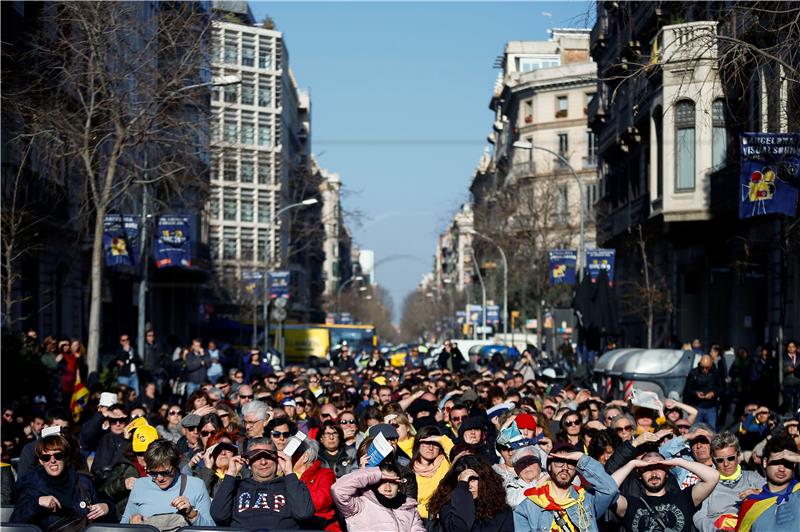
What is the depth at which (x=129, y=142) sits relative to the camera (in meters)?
25.6

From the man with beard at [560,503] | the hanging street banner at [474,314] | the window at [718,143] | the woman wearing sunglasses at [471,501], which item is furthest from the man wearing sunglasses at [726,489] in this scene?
the hanging street banner at [474,314]

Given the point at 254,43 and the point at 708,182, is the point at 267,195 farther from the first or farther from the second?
the point at 708,182

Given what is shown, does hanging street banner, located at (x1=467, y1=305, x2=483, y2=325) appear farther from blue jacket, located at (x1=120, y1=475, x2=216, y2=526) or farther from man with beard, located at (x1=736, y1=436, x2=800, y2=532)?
man with beard, located at (x1=736, y1=436, x2=800, y2=532)

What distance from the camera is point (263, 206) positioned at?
117438 millimetres

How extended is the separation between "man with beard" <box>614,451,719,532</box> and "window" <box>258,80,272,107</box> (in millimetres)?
103530

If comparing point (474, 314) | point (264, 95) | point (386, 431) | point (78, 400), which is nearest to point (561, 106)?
point (474, 314)

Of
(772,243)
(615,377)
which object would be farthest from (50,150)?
(772,243)

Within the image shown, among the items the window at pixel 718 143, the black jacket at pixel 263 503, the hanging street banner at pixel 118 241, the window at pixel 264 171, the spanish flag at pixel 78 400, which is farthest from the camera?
the window at pixel 264 171

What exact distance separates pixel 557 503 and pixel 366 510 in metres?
1.12

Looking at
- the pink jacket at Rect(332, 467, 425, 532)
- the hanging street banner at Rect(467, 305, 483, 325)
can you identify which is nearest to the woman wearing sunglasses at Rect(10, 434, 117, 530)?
the pink jacket at Rect(332, 467, 425, 532)

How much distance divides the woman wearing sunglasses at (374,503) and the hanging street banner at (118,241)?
2115cm

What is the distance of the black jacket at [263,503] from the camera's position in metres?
9.17

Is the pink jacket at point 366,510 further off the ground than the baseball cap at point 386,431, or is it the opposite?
the baseball cap at point 386,431

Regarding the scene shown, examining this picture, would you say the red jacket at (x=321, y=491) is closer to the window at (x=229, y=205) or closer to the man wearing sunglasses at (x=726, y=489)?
the man wearing sunglasses at (x=726, y=489)
